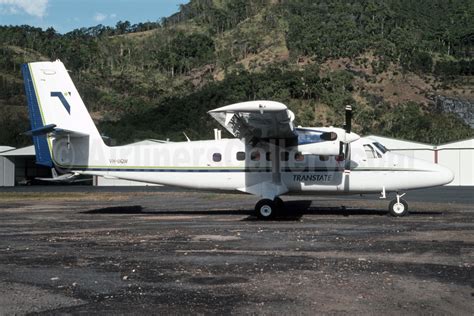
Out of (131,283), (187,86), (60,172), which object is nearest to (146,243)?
(131,283)

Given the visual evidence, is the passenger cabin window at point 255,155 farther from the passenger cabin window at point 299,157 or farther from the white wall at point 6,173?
the white wall at point 6,173

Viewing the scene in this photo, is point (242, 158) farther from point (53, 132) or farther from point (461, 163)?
point (461, 163)

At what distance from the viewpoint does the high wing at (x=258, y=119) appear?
16.2 m

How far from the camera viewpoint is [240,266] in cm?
1054

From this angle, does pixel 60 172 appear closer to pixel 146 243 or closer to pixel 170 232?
pixel 170 232

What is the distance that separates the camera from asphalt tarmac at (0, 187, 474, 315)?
771 cm

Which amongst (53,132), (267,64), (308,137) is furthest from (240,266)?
(267,64)

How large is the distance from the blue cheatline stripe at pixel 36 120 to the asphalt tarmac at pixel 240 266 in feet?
10.9

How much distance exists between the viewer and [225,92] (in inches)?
3656

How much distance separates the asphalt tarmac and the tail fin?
10.4 feet

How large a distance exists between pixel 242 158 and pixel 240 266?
33.2ft

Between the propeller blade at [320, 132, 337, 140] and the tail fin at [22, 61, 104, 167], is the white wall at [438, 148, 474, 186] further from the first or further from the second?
the tail fin at [22, 61, 104, 167]

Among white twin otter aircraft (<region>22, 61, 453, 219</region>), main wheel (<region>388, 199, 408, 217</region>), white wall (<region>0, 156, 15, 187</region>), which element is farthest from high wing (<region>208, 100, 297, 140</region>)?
white wall (<region>0, 156, 15, 187</region>)

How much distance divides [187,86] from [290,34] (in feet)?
92.1
